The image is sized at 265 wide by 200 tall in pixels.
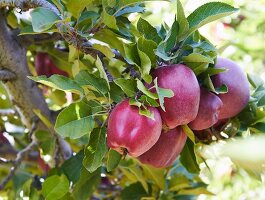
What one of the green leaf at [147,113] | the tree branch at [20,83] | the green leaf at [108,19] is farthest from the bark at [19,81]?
the green leaf at [147,113]

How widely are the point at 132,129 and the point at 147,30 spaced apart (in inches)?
6.6

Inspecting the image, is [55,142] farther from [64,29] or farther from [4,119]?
[64,29]

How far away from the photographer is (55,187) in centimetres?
81

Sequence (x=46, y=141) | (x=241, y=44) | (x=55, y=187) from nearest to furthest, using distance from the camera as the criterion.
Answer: (x=55, y=187), (x=46, y=141), (x=241, y=44)

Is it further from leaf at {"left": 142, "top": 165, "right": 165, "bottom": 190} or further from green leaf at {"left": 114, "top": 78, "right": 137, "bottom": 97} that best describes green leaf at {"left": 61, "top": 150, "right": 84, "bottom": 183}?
green leaf at {"left": 114, "top": 78, "right": 137, "bottom": 97}

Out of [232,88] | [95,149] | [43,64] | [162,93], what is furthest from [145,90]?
[43,64]

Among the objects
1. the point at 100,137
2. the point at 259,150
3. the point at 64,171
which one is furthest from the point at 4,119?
the point at 259,150

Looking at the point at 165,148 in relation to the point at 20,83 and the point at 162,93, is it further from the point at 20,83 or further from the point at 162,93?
the point at 20,83

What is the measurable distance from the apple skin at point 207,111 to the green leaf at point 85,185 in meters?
0.20

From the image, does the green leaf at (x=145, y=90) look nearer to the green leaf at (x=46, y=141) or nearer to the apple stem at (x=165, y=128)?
the apple stem at (x=165, y=128)

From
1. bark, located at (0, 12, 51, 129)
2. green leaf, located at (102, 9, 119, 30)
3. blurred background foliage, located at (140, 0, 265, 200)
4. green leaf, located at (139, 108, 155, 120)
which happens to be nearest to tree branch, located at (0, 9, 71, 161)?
bark, located at (0, 12, 51, 129)

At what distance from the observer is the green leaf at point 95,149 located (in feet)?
2.25

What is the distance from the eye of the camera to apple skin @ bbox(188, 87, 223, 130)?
0.73m

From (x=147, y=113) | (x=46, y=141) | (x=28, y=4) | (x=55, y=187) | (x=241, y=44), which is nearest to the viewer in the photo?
(x=147, y=113)
